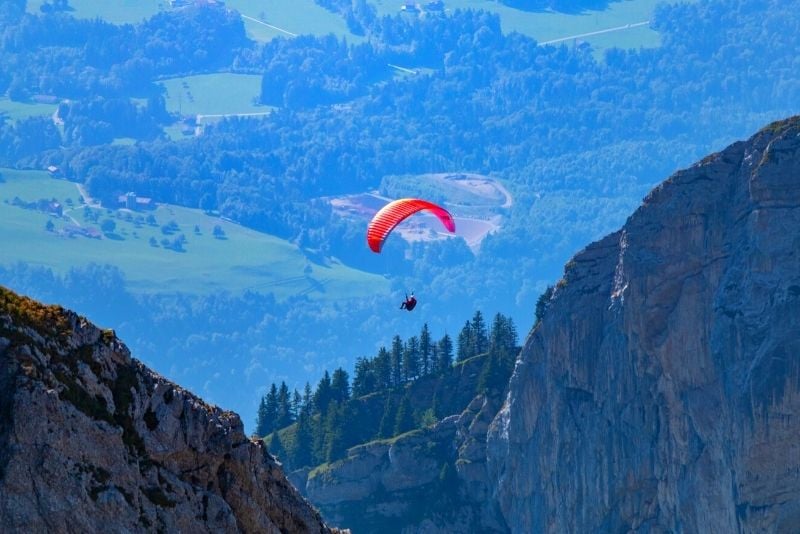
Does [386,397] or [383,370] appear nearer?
[386,397]

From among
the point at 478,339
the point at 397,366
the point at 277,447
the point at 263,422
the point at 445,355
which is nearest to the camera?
the point at 445,355

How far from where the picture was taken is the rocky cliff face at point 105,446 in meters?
36.4

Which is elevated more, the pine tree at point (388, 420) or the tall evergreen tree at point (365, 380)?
the tall evergreen tree at point (365, 380)

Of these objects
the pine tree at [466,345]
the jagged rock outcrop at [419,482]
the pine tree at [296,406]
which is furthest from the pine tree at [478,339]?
the pine tree at [296,406]

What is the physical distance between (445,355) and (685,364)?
3823 cm

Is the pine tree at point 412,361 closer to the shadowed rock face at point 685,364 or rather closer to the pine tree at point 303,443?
the pine tree at point 303,443

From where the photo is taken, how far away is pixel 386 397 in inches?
5162

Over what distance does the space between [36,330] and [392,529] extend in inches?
3179

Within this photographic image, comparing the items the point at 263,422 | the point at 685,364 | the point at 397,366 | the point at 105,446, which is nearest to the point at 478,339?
the point at 397,366

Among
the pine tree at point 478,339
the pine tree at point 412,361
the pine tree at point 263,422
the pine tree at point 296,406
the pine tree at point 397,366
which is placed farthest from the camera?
the pine tree at point 296,406

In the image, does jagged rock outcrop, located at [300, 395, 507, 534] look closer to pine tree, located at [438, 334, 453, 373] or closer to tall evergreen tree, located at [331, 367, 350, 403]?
pine tree, located at [438, 334, 453, 373]

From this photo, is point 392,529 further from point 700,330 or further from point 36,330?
point 36,330

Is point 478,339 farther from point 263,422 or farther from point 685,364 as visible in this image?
point 685,364

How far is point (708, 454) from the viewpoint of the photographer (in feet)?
307
